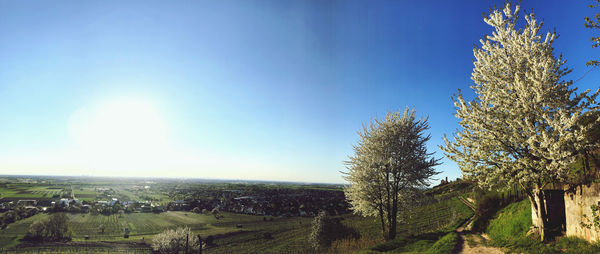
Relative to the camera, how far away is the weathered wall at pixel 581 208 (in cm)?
862

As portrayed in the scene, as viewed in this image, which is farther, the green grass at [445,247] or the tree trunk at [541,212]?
the green grass at [445,247]

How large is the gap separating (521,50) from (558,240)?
7848 millimetres

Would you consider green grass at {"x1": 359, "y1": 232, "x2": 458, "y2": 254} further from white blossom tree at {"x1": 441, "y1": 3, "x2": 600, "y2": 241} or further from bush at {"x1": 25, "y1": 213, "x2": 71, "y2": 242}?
bush at {"x1": 25, "y1": 213, "x2": 71, "y2": 242}

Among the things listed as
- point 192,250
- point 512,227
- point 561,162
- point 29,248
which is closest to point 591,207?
point 561,162

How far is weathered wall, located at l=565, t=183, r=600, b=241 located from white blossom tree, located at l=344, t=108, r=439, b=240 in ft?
26.7

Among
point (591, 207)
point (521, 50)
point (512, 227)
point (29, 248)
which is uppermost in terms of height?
point (521, 50)

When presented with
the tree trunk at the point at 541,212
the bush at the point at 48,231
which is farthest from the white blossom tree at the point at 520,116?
the bush at the point at 48,231

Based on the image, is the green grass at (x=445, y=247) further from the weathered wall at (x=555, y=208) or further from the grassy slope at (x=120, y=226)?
the grassy slope at (x=120, y=226)

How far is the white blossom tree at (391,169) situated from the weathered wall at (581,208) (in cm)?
813

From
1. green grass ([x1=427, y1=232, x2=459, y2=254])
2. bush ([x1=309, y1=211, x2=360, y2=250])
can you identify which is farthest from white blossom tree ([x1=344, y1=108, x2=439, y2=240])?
bush ([x1=309, y1=211, x2=360, y2=250])

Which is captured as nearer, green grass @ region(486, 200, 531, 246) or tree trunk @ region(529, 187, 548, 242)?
tree trunk @ region(529, 187, 548, 242)

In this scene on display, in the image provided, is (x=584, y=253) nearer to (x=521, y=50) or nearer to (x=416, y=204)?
(x=521, y=50)

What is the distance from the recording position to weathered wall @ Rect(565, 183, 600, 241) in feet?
28.3

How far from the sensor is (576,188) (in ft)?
31.5
